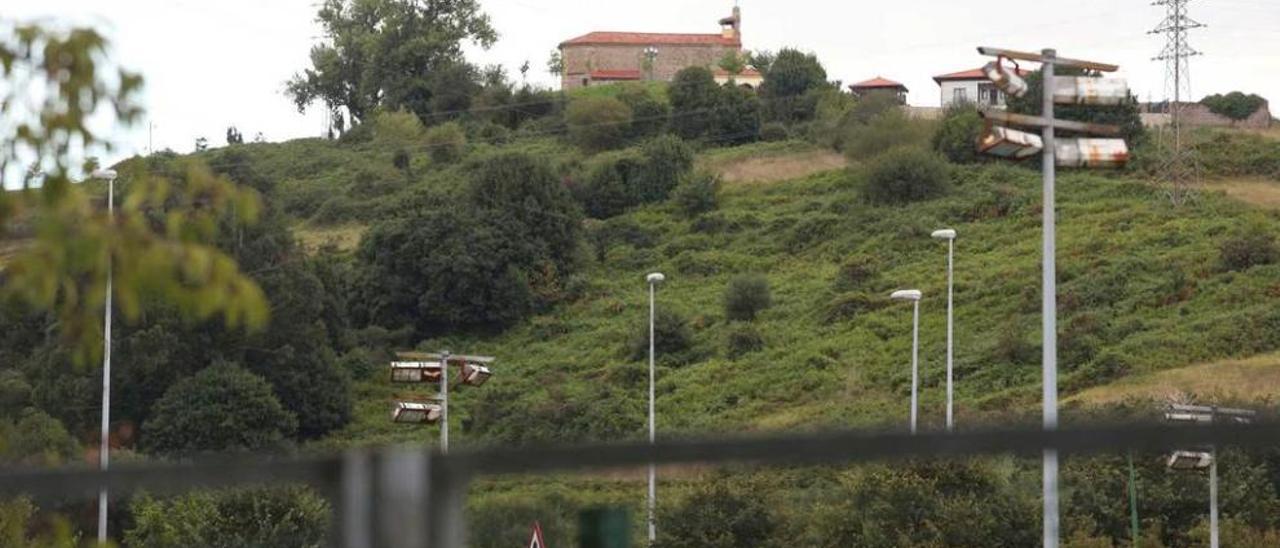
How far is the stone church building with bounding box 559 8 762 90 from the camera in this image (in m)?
109

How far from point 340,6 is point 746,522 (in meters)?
87.4

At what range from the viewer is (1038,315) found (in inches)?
1987

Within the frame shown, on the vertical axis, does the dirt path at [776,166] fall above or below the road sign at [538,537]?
above

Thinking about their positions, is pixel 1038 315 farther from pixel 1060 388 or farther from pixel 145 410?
A: pixel 145 410

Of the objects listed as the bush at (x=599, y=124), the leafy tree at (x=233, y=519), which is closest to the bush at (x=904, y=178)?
the bush at (x=599, y=124)

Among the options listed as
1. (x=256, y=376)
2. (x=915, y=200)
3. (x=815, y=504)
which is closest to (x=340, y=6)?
(x=915, y=200)

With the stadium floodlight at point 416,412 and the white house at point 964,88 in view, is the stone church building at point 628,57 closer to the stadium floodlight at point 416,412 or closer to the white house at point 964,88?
the white house at point 964,88

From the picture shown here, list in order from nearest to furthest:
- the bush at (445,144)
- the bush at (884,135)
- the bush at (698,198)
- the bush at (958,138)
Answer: the bush at (698,198) → the bush at (958,138) → the bush at (884,135) → the bush at (445,144)

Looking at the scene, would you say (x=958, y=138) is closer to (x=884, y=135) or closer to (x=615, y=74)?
(x=884, y=135)

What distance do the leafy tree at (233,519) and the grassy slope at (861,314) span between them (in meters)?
29.5

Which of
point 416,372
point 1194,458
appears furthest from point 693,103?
point 1194,458

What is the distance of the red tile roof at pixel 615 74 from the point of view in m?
108

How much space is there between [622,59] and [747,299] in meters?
56.0

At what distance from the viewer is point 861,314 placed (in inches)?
2112
